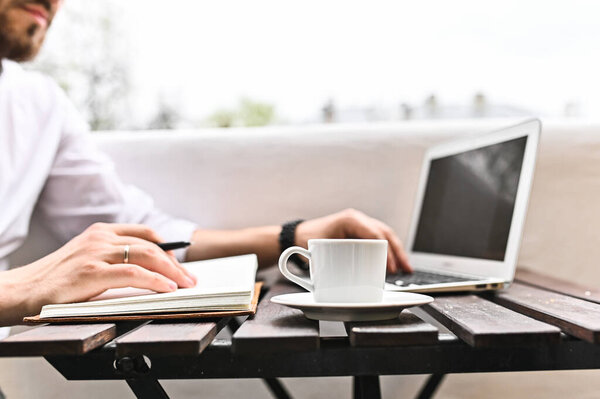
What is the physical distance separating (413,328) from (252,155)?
91 centimetres

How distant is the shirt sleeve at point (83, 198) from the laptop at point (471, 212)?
0.50 m

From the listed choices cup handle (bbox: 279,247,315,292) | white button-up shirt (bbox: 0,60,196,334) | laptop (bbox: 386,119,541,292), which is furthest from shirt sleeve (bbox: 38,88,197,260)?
cup handle (bbox: 279,247,315,292)

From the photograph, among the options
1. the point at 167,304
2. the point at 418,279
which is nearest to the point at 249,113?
the point at 418,279

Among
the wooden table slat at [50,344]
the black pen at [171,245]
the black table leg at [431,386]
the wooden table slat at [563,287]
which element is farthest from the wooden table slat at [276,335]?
the black table leg at [431,386]

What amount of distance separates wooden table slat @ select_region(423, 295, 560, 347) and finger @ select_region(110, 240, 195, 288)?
0.31m

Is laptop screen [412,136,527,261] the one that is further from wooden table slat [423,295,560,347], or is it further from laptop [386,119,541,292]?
wooden table slat [423,295,560,347]

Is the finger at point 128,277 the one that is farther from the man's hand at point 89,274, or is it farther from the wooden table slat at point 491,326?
the wooden table slat at point 491,326

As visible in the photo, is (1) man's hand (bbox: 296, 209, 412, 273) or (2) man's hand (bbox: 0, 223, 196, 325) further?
(1) man's hand (bbox: 296, 209, 412, 273)

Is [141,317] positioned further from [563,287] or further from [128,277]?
[563,287]

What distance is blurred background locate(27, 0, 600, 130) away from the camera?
2.86m

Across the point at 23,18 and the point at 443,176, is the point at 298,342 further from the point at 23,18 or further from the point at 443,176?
the point at 23,18

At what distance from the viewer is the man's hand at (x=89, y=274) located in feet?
2.06

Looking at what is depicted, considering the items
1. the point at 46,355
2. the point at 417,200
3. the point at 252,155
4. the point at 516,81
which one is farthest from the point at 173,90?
the point at 46,355

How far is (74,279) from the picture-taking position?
24.8 inches
